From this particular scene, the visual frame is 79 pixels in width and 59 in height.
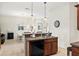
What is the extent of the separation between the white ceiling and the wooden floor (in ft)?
1.79

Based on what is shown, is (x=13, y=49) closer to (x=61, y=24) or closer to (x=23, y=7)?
(x=23, y=7)

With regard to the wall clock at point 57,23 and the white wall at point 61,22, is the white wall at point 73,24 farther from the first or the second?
the wall clock at point 57,23

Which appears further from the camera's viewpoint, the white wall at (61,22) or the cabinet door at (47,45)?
the cabinet door at (47,45)

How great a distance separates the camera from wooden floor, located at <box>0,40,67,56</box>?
5.61 feet

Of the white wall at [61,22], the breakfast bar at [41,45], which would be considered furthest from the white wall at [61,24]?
the breakfast bar at [41,45]

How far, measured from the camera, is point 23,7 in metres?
1.74

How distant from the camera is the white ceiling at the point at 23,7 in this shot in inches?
67.2

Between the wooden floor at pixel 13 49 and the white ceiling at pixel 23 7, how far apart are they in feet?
1.79

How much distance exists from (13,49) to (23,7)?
2.54 feet

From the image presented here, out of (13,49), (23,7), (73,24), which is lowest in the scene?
(13,49)

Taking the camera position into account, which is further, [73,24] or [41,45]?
[41,45]

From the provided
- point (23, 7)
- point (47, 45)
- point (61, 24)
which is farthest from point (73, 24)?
point (23, 7)

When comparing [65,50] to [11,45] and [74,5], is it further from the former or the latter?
[11,45]

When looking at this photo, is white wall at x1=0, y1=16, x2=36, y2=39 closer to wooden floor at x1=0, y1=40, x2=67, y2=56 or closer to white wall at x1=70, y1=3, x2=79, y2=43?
wooden floor at x1=0, y1=40, x2=67, y2=56
